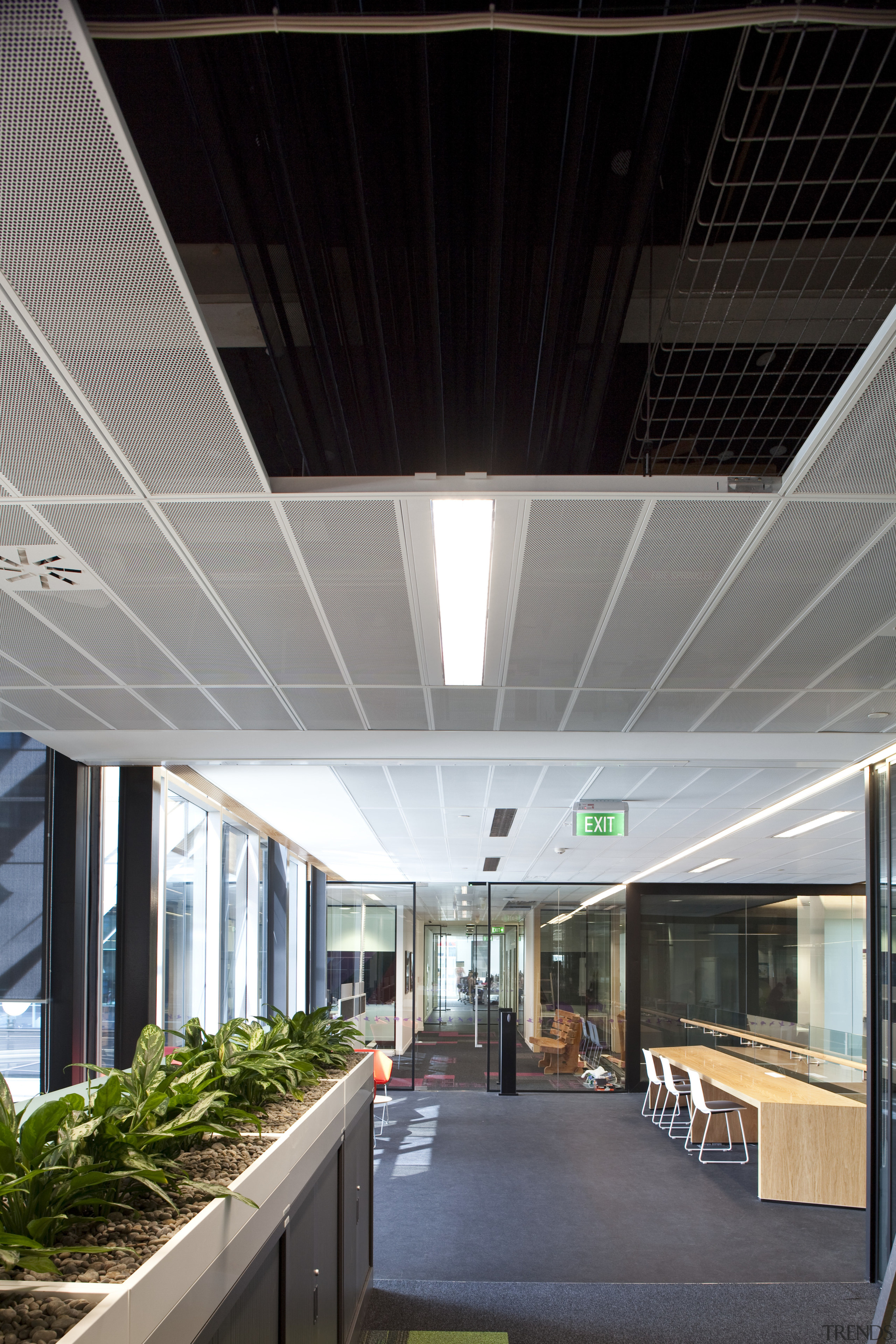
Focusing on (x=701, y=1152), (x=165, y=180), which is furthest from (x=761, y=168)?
(x=701, y=1152)

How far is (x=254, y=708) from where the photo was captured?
5.57m

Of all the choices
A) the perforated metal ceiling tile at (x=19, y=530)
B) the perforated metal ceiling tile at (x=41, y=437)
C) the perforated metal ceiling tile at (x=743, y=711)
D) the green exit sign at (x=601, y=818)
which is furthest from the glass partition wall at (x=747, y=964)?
the perforated metal ceiling tile at (x=41, y=437)

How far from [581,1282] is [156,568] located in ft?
16.0

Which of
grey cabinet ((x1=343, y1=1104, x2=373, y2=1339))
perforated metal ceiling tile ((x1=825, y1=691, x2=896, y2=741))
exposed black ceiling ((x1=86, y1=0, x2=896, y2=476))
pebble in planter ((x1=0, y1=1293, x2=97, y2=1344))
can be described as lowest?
grey cabinet ((x1=343, y1=1104, x2=373, y2=1339))

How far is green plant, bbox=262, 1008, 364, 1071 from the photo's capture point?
186 inches

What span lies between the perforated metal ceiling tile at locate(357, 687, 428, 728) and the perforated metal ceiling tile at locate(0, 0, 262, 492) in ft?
7.58

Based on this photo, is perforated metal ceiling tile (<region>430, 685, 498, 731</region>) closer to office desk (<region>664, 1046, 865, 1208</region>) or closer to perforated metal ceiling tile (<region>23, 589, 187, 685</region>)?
perforated metal ceiling tile (<region>23, 589, 187, 685</region>)

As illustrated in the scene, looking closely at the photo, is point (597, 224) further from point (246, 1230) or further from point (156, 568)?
point (246, 1230)

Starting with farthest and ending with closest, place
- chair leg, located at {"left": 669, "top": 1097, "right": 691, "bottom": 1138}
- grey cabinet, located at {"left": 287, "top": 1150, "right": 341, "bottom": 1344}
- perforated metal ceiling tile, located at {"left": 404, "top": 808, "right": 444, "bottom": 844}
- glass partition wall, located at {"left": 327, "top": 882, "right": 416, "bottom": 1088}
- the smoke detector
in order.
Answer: glass partition wall, located at {"left": 327, "top": 882, "right": 416, "bottom": 1088}, chair leg, located at {"left": 669, "top": 1097, "right": 691, "bottom": 1138}, perforated metal ceiling tile, located at {"left": 404, "top": 808, "right": 444, "bottom": 844}, the smoke detector, grey cabinet, located at {"left": 287, "top": 1150, "right": 341, "bottom": 1344}

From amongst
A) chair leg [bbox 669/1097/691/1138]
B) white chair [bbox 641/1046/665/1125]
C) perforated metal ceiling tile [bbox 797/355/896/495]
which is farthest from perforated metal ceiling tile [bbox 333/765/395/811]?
white chair [bbox 641/1046/665/1125]

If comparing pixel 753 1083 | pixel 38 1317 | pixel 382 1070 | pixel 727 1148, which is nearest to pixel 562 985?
pixel 382 1070

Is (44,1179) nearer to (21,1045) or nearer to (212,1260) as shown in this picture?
(212,1260)

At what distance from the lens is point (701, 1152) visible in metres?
9.33

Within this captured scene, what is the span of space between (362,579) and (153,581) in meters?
0.81
